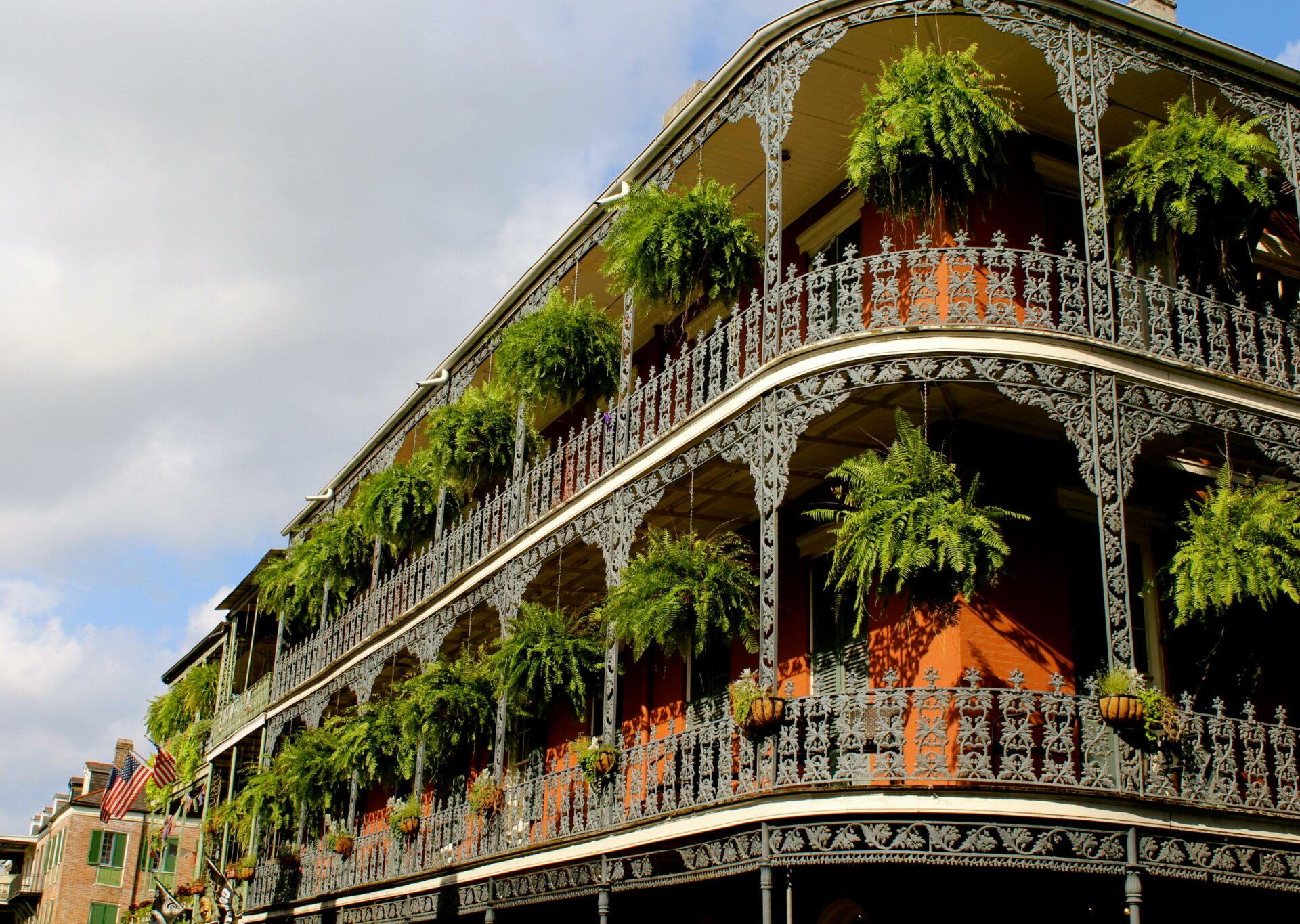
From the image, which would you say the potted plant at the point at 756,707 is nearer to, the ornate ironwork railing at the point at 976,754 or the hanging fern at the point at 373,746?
the ornate ironwork railing at the point at 976,754

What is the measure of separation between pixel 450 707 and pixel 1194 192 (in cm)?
904

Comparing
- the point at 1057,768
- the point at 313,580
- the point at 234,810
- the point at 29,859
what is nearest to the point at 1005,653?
the point at 1057,768

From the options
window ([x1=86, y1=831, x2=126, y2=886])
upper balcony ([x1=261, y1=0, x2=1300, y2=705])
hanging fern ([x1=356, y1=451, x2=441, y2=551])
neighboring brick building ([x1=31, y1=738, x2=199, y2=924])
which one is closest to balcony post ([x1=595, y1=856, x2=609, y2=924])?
upper balcony ([x1=261, y1=0, x2=1300, y2=705])

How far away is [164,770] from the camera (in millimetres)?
27266

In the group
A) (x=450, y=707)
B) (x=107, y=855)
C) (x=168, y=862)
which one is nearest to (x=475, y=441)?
(x=450, y=707)

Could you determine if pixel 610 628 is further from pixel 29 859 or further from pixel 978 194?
pixel 29 859

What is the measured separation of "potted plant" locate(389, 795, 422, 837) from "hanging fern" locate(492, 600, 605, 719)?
10.9ft

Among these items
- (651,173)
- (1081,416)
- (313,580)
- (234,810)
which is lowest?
(234,810)

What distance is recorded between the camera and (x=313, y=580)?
850 inches

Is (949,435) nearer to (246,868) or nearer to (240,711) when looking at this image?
(246,868)

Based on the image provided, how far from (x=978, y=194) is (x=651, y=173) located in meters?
3.71

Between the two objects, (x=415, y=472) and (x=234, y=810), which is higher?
(x=415, y=472)

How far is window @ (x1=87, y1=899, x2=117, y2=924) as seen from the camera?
49.3 m

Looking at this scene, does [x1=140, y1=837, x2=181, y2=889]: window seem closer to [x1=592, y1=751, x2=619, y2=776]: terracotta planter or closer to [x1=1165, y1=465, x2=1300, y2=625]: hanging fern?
[x1=592, y1=751, x2=619, y2=776]: terracotta planter
